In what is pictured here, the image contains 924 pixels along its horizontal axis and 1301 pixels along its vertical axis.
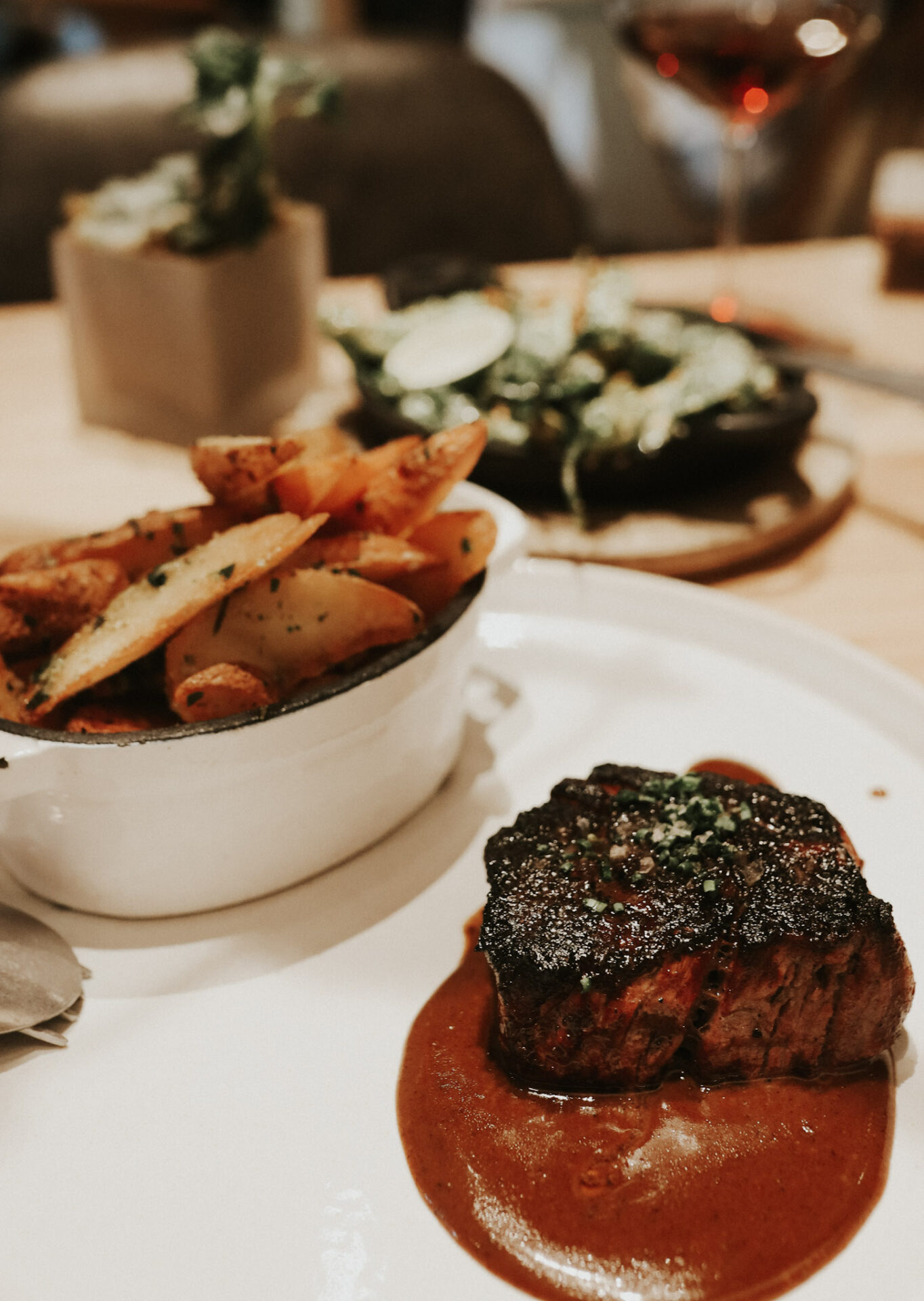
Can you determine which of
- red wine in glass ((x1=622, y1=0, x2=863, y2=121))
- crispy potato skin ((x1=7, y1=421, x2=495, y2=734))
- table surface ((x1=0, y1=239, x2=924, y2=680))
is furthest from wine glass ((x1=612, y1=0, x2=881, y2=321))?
crispy potato skin ((x1=7, y1=421, x2=495, y2=734))

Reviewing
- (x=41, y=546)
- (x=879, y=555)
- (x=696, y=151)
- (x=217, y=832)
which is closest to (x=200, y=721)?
(x=217, y=832)

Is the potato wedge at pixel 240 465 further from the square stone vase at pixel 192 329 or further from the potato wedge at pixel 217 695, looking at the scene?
the square stone vase at pixel 192 329

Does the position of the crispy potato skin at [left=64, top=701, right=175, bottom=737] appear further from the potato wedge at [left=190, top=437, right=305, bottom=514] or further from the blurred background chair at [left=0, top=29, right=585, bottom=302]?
the blurred background chair at [left=0, top=29, right=585, bottom=302]

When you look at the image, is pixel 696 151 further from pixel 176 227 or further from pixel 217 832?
pixel 217 832

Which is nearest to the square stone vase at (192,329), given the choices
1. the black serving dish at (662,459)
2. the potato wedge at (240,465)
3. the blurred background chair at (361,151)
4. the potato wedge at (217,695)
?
the black serving dish at (662,459)

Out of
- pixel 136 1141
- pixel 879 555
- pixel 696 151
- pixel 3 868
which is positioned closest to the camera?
pixel 136 1141

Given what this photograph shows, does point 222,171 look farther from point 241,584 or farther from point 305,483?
point 241,584

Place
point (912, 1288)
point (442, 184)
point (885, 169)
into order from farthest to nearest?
point (442, 184), point (885, 169), point (912, 1288)
